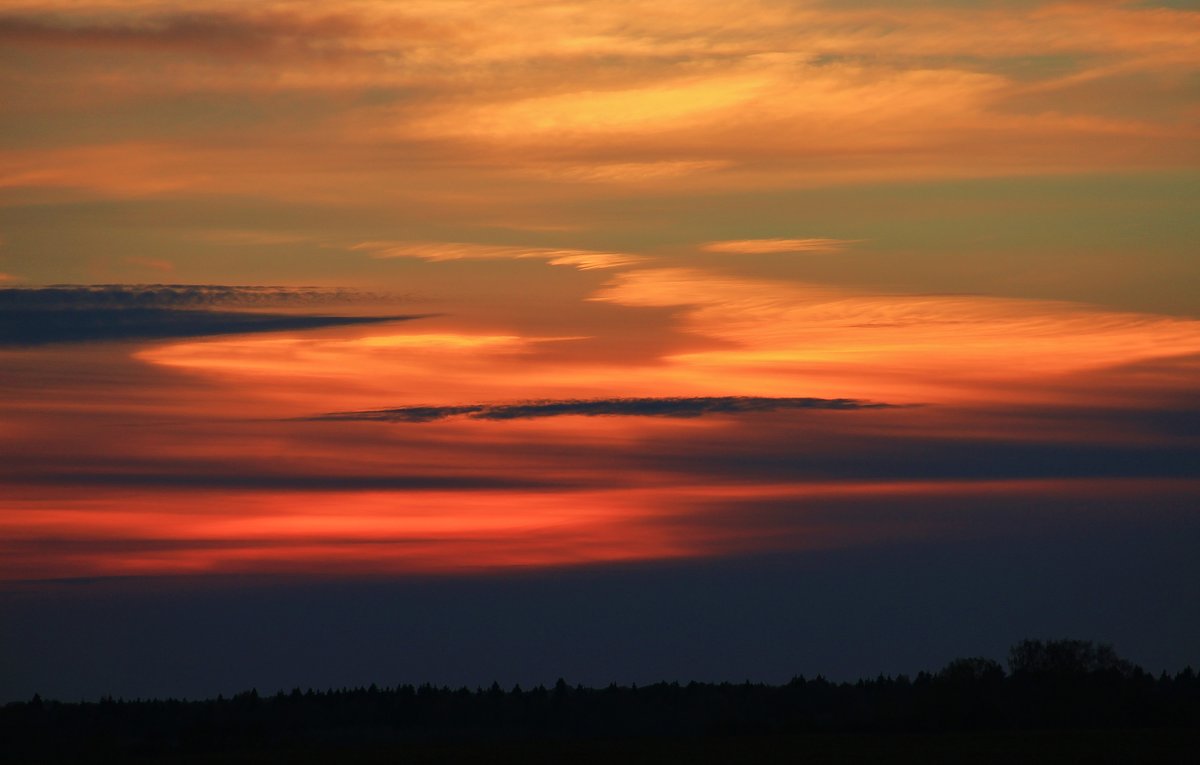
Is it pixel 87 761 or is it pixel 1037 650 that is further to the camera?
pixel 1037 650

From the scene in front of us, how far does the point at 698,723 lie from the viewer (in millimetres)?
134000

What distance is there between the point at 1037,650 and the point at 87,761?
75296mm

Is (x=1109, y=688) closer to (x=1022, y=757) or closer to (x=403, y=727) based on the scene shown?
(x=1022, y=757)

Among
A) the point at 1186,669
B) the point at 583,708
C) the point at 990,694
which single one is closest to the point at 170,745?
the point at 583,708

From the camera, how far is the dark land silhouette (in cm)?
8769

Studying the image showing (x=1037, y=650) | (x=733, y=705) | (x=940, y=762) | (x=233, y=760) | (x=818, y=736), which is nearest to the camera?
(x=940, y=762)

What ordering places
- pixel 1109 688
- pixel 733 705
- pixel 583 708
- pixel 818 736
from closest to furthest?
pixel 818 736
pixel 1109 688
pixel 733 705
pixel 583 708

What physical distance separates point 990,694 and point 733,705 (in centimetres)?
3040

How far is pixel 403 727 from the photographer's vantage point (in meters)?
146

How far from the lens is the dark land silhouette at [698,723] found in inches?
3452

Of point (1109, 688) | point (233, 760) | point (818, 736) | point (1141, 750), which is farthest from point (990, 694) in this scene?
point (233, 760)

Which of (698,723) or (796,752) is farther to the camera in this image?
(698,723)

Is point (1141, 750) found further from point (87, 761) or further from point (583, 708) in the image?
point (583, 708)

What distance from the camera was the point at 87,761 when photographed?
96312 mm
